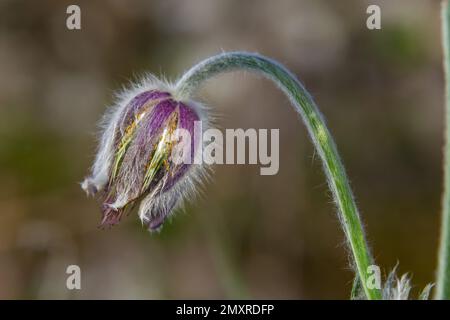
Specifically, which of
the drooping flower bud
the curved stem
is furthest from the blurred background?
the curved stem

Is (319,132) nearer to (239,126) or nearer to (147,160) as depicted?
(147,160)

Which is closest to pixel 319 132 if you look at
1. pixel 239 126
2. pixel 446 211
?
pixel 446 211

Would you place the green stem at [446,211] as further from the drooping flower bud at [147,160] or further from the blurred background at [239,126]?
the blurred background at [239,126]

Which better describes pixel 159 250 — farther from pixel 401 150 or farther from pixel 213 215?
pixel 401 150

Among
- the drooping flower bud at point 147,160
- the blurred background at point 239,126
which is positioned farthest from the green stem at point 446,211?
the blurred background at point 239,126
